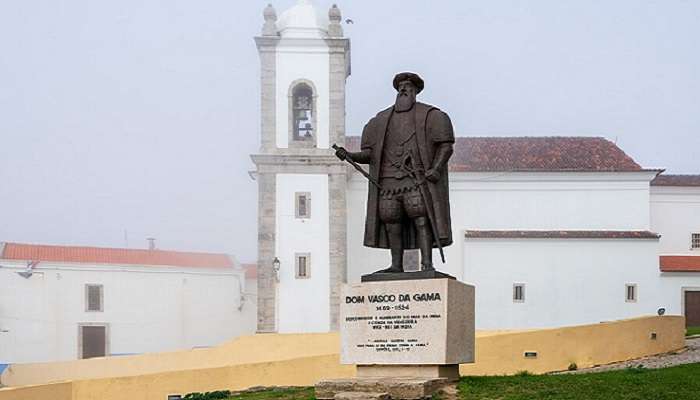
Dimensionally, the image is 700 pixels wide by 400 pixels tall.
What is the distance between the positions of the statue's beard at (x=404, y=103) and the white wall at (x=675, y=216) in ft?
73.2

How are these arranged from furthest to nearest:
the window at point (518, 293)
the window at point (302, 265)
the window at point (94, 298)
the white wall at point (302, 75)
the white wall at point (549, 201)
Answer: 1. the window at point (94, 298)
2. the white wall at point (549, 201)
3. the window at point (518, 293)
4. the white wall at point (302, 75)
5. the window at point (302, 265)

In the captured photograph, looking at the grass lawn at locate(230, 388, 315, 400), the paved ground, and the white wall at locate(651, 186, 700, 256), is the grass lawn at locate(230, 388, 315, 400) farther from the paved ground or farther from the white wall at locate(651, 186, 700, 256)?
the white wall at locate(651, 186, 700, 256)

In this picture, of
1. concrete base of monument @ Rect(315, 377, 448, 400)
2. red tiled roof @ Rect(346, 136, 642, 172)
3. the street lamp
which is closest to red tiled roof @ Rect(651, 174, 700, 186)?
red tiled roof @ Rect(346, 136, 642, 172)

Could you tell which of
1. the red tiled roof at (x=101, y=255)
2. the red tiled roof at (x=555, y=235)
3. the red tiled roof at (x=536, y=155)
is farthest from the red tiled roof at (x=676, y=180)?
the red tiled roof at (x=101, y=255)

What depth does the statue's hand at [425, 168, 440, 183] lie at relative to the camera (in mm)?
10031

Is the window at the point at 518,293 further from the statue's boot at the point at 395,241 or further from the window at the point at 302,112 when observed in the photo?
the statue's boot at the point at 395,241

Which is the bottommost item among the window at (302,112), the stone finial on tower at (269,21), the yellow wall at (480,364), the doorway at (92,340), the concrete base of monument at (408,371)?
the doorway at (92,340)

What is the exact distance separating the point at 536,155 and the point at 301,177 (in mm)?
7694

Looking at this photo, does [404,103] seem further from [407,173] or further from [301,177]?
[301,177]

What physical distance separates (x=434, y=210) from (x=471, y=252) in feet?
59.7

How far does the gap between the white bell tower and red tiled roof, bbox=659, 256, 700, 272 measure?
995 centimetres

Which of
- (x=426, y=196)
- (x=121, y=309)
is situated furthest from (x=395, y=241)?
(x=121, y=309)

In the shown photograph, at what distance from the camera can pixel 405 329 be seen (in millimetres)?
9727

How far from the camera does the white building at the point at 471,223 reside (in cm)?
2731
